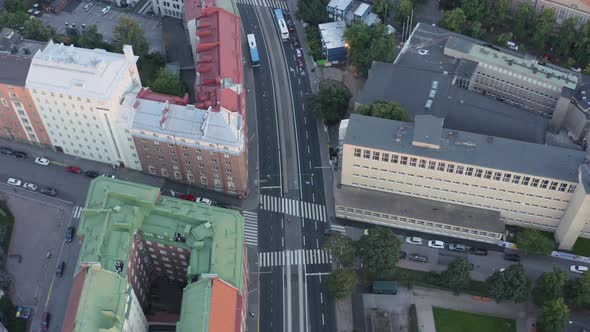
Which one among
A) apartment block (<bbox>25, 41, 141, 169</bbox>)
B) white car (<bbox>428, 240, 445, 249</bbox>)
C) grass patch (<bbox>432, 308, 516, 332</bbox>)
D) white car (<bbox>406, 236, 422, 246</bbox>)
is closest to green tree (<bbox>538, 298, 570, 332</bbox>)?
grass patch (<bbox>432, 308, 516, 332</bbox>)

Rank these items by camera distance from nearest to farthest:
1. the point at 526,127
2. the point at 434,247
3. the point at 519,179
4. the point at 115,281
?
1. the point at 115,281
2. the point at 519,179
3. the point at 434,247
4. the point at 526,127

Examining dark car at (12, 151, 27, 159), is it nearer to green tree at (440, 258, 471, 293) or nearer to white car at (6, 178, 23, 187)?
white car at (6, 178, 23, 187)

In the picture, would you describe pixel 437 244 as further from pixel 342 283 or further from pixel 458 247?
pixel 342 283

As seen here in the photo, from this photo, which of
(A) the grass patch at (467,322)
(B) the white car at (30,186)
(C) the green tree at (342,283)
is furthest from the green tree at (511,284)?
(B) the white car at (30,186)

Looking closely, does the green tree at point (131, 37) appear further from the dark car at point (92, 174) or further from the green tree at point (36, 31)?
the dark car at point (92, 174)

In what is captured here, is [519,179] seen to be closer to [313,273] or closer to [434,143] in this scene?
[434,143]

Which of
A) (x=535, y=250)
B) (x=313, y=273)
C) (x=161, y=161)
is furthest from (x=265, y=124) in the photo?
(x=535, y=250)
